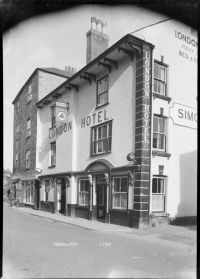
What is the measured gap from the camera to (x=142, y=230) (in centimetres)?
385

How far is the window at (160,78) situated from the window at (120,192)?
1371mm

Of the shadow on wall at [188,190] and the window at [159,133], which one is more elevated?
the window at [159,133]

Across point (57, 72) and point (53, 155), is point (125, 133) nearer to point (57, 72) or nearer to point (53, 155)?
point (53, 155)

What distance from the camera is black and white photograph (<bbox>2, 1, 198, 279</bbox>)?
359cm

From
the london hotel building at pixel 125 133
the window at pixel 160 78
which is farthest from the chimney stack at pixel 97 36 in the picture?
the window at pixel 160 78

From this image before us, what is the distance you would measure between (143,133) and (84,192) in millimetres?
1291

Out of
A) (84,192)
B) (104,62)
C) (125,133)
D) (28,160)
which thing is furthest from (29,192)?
(104,62)

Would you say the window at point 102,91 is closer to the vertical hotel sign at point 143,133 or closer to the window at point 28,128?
the vertical hotel sign at point 143,133

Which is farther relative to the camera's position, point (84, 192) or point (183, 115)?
point (84, 192)

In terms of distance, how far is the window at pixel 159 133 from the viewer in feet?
13.5

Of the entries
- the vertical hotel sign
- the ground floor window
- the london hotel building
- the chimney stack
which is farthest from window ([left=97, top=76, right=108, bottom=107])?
the ground floor window

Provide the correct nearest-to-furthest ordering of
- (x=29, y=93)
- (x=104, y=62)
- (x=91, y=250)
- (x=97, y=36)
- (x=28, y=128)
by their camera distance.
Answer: (x=91, y=250)
(x=97, y=36)
(x=104, y=62)
(x=29, y=93)
(x=28, y=128)

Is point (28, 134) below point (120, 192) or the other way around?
the other way around

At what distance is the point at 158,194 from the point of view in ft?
13.1
